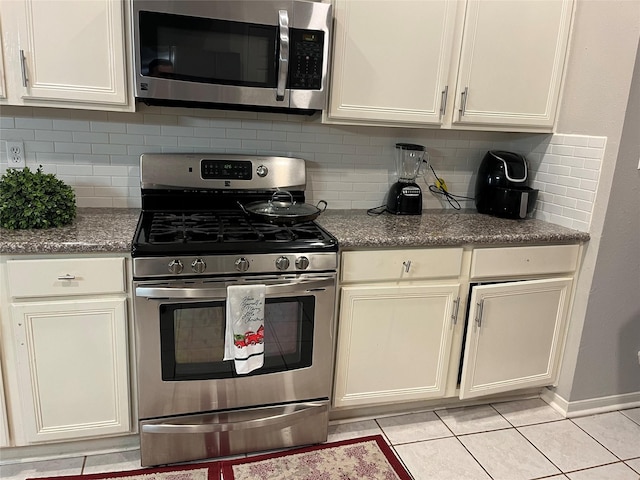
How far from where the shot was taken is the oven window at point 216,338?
1835mm

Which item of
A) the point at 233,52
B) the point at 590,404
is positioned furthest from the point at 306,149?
the point at 590,404

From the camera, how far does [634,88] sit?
83.2 inches

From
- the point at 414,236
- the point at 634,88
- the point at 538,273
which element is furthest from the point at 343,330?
the point at 634,88

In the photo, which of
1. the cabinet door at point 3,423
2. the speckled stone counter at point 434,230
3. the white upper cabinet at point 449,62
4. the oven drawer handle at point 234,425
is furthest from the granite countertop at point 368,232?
the oven drawer handle at point 234,425

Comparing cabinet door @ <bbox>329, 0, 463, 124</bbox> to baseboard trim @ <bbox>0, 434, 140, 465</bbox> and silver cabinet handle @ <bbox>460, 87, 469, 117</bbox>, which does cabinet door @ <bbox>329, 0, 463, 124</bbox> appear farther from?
baseboard trim @ <bbox>0, 434, 140, 465</bbox>

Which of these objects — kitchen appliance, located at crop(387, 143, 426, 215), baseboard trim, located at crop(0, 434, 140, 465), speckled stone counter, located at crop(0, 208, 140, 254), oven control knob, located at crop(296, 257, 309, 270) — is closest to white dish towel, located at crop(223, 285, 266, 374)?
oven control knob, located at crop(296, 257, 309, 270)

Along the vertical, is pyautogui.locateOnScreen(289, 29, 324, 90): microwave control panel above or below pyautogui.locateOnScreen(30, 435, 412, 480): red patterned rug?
above

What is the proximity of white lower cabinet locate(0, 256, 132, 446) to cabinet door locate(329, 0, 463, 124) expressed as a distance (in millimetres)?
1183

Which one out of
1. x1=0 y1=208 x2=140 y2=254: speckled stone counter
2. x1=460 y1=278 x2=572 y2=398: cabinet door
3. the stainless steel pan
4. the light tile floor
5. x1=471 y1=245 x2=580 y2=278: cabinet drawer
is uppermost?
the stainless steel pan

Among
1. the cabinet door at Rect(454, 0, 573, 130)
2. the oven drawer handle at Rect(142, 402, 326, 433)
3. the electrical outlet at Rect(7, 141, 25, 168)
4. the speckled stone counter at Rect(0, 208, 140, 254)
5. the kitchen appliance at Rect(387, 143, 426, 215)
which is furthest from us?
the kitchen appliance at Rect(387, 143, 426, 215)

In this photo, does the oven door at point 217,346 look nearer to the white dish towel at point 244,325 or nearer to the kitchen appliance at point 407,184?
the white dish towel at point 244,325

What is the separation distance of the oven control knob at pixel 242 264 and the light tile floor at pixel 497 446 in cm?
91

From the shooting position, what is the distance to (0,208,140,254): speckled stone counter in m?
1.69

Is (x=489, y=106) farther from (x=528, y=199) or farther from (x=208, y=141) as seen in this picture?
(x=208, y=141)
